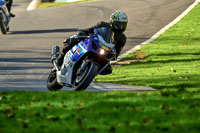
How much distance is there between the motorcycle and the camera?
10.9 m

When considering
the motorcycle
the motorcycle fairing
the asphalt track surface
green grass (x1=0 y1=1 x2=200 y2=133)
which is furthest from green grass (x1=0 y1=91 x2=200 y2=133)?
the motorcycle fairing

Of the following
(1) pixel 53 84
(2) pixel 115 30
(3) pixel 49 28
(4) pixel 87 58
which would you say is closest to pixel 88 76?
(4) pixel 87 58

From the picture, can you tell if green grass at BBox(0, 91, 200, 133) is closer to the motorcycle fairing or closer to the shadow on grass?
the shadow on grass

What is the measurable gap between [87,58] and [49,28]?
54.3ft

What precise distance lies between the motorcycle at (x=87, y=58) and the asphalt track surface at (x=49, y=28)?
1901mm

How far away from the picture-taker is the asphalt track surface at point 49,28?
15848mm

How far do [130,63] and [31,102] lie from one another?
9.48m

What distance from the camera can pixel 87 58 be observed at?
11141 millimetres

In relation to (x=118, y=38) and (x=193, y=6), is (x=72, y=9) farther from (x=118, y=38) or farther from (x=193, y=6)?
(x=118, y=38)

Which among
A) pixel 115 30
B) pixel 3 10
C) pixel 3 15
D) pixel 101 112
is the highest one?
pixel 101 112

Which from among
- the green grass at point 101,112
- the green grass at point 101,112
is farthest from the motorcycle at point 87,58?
the green grass at point 101,112

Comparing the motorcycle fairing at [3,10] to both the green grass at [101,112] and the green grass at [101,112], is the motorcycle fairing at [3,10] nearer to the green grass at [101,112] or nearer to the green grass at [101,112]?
the green grass at [101,112]

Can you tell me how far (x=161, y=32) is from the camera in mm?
26484

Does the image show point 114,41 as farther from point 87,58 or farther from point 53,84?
point 53,84
